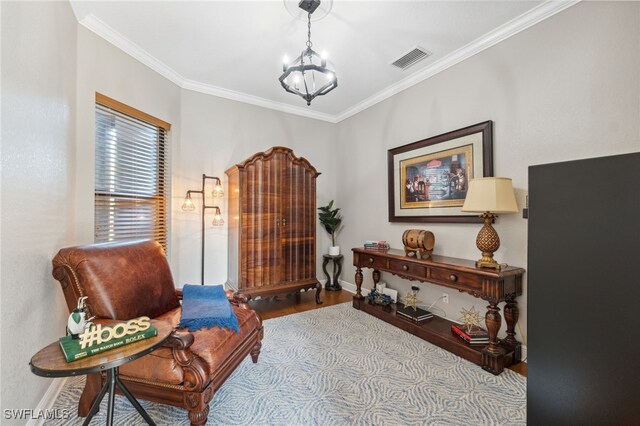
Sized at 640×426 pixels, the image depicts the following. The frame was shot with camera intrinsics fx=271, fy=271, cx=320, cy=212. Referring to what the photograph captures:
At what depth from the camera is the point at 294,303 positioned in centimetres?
369

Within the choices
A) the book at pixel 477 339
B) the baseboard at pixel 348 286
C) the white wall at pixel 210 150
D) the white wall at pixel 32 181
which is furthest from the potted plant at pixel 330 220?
the white wall at pixel 32 181

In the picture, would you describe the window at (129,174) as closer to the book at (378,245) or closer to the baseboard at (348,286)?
the book at (378,245)

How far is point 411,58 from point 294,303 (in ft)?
10.7

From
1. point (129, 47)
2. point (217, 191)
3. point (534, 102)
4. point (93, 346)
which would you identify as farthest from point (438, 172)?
point (129, 47)

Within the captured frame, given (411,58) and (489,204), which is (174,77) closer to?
(411,58)

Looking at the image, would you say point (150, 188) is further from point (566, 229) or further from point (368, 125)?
point (566, 229)

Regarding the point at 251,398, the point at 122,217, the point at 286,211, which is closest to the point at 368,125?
the point at 286,211

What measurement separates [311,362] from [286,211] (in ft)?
5.82

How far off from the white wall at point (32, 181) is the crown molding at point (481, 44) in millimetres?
3230

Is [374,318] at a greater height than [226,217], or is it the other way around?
[226,217]

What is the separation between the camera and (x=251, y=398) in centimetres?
182

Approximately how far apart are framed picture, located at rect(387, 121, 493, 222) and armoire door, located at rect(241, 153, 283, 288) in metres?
1.51

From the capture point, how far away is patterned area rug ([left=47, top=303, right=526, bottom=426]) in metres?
1.65

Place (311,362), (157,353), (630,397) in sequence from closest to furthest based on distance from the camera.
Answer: (630,397)
(157,353)
(311,362)
